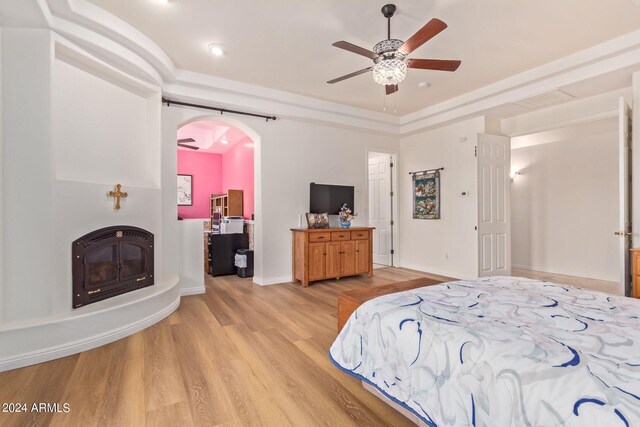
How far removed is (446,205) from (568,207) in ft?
7.04

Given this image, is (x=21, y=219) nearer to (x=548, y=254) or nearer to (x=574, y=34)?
(x=574, y=34)

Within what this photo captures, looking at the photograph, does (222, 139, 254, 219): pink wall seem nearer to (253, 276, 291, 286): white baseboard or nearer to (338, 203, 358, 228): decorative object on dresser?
(253, 276, 291, 286): white baseboard

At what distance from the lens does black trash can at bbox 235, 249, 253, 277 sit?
515 centimetres

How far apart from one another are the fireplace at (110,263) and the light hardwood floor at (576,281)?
5.68 meters

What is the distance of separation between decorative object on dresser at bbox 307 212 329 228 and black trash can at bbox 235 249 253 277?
1.20 metres

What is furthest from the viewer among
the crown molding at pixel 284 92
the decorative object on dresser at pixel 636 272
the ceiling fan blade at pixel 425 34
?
the decorative object on dresser at pixel 636 272

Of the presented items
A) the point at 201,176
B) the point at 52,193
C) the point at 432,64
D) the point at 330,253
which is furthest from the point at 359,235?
the point at 201,176

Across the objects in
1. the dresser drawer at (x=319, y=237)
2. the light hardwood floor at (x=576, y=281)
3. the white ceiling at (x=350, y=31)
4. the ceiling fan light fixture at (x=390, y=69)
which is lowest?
the light hardwood floor at (x=576, y=281)

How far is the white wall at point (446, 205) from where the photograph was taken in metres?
4.86

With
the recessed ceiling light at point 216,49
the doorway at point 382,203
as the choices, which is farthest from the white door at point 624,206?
the recessed ceiling light at point 216,49

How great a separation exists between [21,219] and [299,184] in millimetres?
3357

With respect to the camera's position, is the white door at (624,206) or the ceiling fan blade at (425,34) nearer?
the ceiling fan blade at (425,34)

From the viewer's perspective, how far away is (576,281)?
4785mm

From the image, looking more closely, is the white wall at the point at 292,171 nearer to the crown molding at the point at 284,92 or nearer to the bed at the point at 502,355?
the crown molding at the point at 284,92
